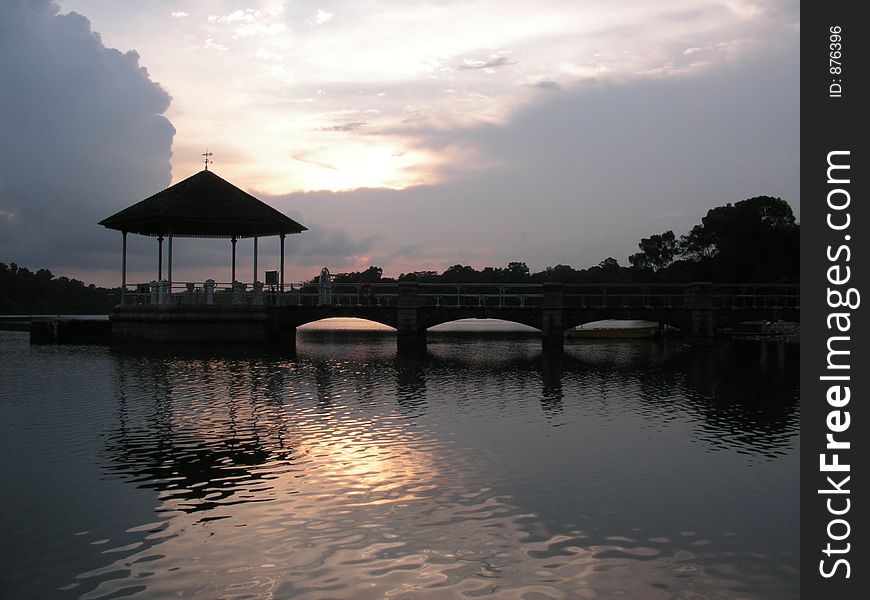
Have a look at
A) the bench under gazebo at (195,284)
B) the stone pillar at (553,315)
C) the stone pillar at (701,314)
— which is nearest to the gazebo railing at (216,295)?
the bench under gazebo at (195,284)

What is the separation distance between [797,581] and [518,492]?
3.76m

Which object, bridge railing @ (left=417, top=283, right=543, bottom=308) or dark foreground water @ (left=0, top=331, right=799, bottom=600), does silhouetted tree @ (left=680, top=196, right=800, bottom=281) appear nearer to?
bridge railing @ (left=417, top=283, right=543, bottom=308)

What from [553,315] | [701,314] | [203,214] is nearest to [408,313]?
[553,315]

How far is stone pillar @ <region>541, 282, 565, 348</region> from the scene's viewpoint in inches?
1687

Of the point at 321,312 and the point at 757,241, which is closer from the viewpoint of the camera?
the point at 321,312

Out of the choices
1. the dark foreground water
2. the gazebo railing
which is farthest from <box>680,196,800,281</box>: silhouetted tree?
the dark foreground water

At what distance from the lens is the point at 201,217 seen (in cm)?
3934

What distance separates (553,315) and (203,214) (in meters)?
19.8

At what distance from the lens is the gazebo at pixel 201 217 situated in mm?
39969

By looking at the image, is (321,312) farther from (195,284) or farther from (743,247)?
(743,247)

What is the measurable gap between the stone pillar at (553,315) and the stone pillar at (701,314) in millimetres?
8088

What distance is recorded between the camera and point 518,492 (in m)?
10.3

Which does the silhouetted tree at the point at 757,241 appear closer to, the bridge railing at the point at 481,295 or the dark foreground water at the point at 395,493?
the bridge railing at the point at 481,295
